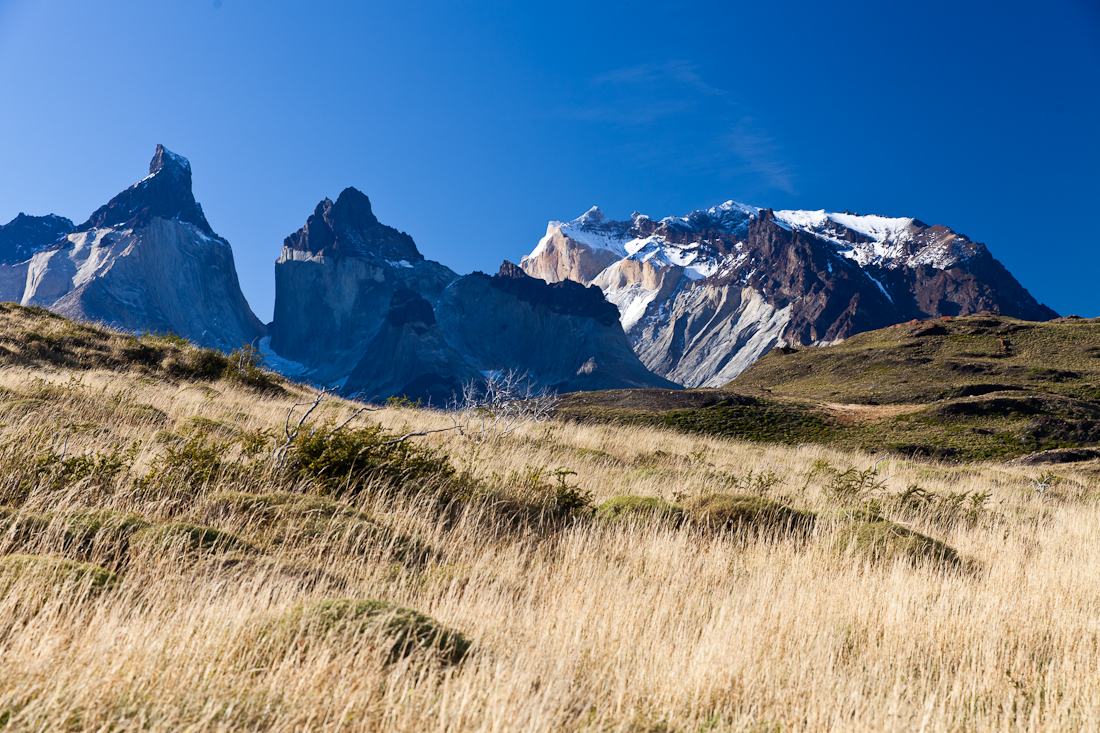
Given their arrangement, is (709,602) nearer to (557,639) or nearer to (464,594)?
(557,639)

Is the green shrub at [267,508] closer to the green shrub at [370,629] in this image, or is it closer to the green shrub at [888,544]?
the green shrub at [370,629]

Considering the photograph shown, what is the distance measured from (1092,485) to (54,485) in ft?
72.1

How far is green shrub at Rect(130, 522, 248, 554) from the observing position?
146 inches

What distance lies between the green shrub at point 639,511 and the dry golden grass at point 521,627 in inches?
8.8

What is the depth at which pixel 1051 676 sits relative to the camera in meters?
3.22

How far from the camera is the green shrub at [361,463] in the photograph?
6133 millimetres

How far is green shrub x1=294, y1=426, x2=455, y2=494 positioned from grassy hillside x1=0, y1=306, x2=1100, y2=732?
1.3 inches

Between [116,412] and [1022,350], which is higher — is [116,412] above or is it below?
below

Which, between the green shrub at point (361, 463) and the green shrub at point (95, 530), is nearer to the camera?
the green shrub at point (95, 530)

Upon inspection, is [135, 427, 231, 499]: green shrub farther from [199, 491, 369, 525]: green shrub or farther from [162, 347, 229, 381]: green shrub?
[162, 347, 229, 381]: green shrub

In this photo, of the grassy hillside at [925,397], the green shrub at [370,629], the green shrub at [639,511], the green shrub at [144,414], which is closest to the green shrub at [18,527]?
the green shrub at [370,629]

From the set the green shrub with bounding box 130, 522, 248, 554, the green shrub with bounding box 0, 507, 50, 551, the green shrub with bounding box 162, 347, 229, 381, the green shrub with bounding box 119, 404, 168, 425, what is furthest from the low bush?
the green shrub with bounding box 162, 347, 229, 381

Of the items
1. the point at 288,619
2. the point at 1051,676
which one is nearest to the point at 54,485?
the point at 288,619

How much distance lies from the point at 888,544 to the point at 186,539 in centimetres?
639
